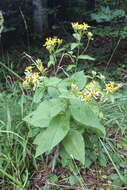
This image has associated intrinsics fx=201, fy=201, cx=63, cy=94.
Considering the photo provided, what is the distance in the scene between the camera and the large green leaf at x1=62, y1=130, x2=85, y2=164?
49.3 inches

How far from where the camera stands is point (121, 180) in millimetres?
1397

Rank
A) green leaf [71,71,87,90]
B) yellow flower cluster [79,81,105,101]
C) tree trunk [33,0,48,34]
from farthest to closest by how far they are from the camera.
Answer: tree trunk [33,0,48,34] < green leaf [71,71,87,90] < yellow flower cluster [79,81,105,101]

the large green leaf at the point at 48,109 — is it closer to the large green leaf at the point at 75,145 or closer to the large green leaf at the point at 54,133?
the large green leaf at the point at 54,133

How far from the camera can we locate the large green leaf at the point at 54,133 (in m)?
1.22

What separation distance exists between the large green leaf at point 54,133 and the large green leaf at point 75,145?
0.36 feet

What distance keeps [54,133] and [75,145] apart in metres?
0.16

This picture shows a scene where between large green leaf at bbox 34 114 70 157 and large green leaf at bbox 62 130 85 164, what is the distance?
110mm

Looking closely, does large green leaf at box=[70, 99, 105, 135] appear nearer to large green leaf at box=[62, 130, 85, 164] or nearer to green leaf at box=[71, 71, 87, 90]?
large green leaf at box=[62, 130, 85, 164]

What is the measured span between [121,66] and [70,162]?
2.46 meters

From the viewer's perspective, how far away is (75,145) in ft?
4.20

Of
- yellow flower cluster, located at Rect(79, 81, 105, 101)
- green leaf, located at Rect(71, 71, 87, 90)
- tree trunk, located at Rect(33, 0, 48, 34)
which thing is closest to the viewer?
yellow flower cluster, located at Rect(79, 81, 105, 101)

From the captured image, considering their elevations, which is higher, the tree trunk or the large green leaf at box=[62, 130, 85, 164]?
the tree trunk

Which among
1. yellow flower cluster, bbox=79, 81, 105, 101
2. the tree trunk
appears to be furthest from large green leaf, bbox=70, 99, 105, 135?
the tree trunk

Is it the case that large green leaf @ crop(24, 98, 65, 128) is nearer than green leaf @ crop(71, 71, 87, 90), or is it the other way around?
large green leaf @ crop(24, 98, 65, 128)
